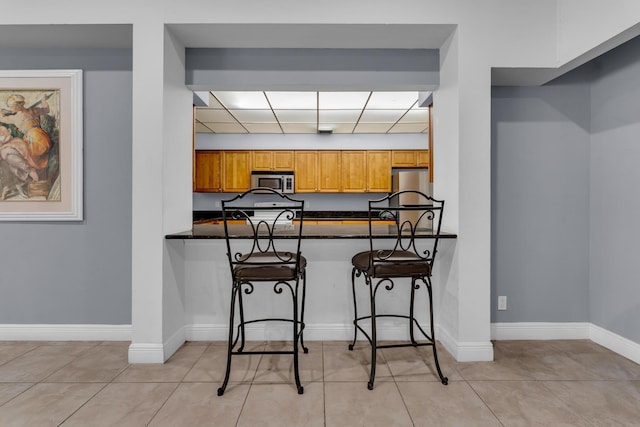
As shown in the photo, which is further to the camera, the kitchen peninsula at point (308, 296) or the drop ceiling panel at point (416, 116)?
the drop ceiling panel at point (416, 116)

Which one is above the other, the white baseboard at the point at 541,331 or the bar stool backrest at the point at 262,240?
the bar stool backrest at the point at 262,240

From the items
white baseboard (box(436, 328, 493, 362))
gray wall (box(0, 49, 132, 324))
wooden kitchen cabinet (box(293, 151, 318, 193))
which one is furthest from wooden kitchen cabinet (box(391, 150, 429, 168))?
gray wall (box(0, 49, 132, 324))

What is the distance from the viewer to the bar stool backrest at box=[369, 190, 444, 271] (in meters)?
2.04

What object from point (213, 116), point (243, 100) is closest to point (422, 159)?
point (243, 100)

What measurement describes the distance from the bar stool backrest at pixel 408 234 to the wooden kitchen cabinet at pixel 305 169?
1937mm

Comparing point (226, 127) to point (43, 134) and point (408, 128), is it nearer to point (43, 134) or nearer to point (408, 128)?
point (408, 128)

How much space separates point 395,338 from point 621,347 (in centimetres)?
154

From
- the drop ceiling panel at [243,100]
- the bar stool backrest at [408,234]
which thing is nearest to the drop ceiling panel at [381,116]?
the bar stool backrest at [408,234]

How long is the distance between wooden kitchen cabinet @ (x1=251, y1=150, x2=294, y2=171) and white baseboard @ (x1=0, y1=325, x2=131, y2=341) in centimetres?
351

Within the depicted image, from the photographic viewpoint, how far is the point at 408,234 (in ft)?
7.83

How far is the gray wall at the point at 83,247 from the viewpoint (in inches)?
106

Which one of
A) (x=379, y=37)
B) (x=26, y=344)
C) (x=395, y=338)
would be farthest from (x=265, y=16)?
(x=26, y=344)

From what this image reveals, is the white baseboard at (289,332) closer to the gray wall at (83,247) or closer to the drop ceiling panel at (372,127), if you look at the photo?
the gray wall at (83,247)

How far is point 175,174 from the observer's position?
2549 mm
